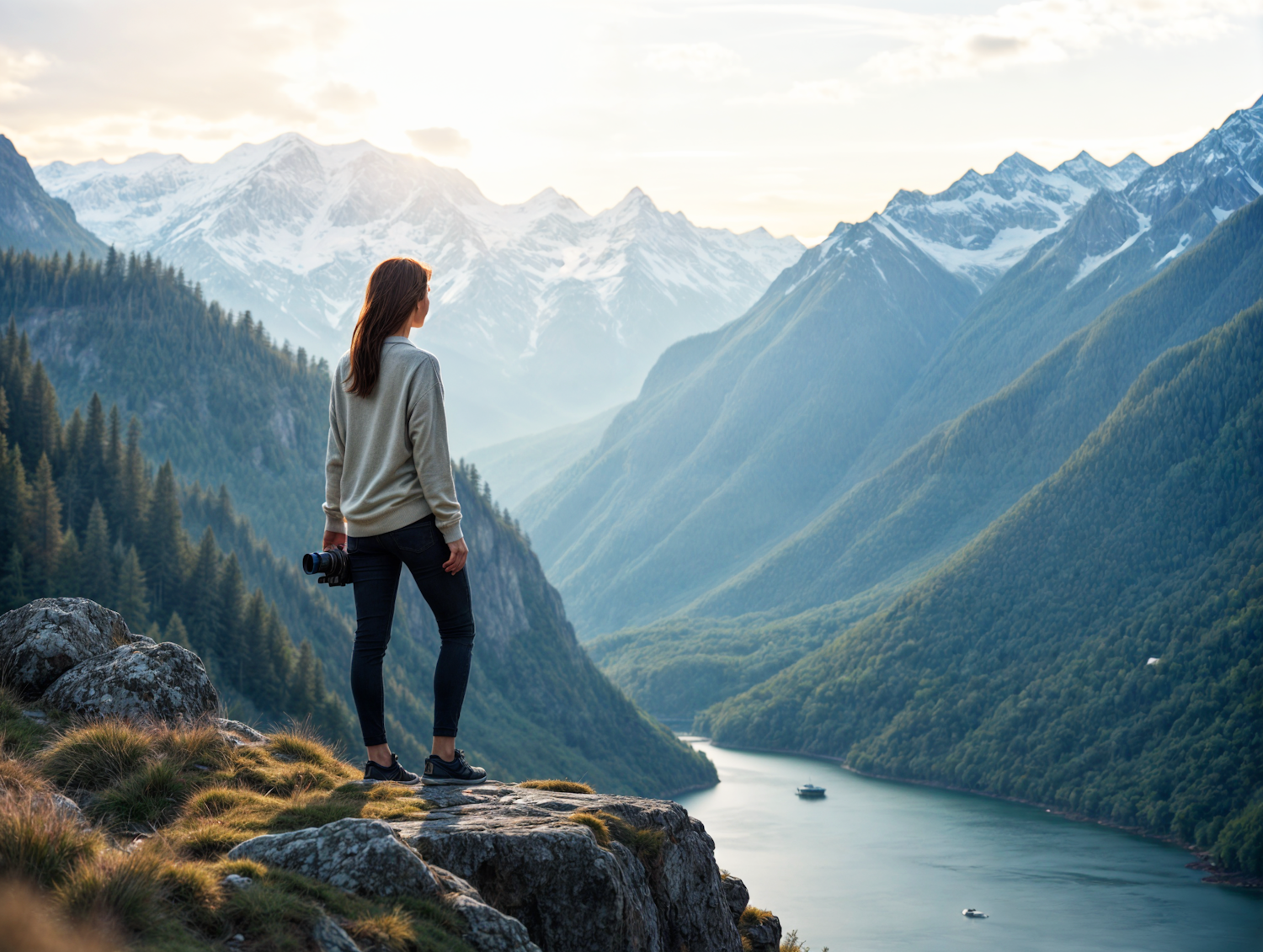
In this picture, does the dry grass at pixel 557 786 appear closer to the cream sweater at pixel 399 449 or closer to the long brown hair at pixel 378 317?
the cream sweater at pixel 399 449

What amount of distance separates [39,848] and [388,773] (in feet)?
16.2

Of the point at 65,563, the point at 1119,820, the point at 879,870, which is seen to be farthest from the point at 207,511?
the point at 1119,820

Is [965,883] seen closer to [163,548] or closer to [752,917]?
[163,548]

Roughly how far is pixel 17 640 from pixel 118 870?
8309 millimetres

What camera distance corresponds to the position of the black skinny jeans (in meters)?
10.7

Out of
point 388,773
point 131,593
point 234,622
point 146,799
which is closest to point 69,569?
point 131,593

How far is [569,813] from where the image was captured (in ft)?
37.7

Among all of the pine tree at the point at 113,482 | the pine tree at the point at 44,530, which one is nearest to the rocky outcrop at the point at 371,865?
the pine tree at the point at 44,530

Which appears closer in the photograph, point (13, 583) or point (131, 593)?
point (13, 583)

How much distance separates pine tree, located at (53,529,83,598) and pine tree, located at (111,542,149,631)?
3.68 meters

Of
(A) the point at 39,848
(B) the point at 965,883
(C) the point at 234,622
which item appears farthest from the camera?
(B) the point at 965,883

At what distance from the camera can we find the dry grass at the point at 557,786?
13422mm

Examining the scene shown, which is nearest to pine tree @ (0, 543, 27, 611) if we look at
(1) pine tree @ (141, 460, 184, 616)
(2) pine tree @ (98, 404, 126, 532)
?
A: (1) pine tree @ (141, 460, 184, 616)

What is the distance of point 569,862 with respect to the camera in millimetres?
10344
